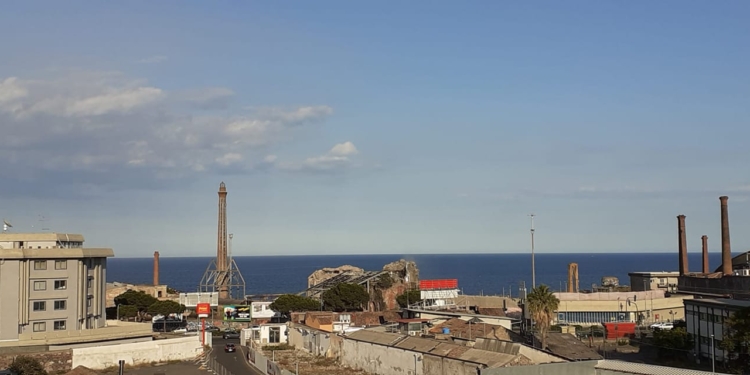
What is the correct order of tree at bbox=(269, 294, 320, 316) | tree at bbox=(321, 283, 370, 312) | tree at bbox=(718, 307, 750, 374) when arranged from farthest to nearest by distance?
tree at bbox=(321, 283, 370, 312) < tree at bbox=(269, 294, 320, 316) < tree at bbox=(718, 307, 750, 374)

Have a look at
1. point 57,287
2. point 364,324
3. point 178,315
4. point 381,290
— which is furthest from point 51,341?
point 381,290

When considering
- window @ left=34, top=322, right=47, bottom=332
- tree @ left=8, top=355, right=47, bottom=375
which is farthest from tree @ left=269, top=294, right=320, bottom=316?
tree @ left=8, top=355, right=47, bottom=375

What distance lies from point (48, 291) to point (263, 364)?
2890cm

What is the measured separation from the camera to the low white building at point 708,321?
63891 millimetres

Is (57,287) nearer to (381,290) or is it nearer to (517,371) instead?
(517,371)

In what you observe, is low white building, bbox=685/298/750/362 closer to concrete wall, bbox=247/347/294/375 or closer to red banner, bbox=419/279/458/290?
concrete wall, bbox=247/347/294/375

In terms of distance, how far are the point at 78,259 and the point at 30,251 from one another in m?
5.87

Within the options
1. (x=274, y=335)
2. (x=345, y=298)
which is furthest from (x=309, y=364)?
(x=345, y=298)

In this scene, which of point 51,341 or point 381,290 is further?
point 381,290

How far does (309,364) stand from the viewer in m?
76.9

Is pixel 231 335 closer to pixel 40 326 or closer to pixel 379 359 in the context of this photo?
pixel 40 326

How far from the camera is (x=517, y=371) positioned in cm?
4806

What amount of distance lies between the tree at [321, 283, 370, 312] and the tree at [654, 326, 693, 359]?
61.2m

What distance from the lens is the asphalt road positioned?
71875 mm
